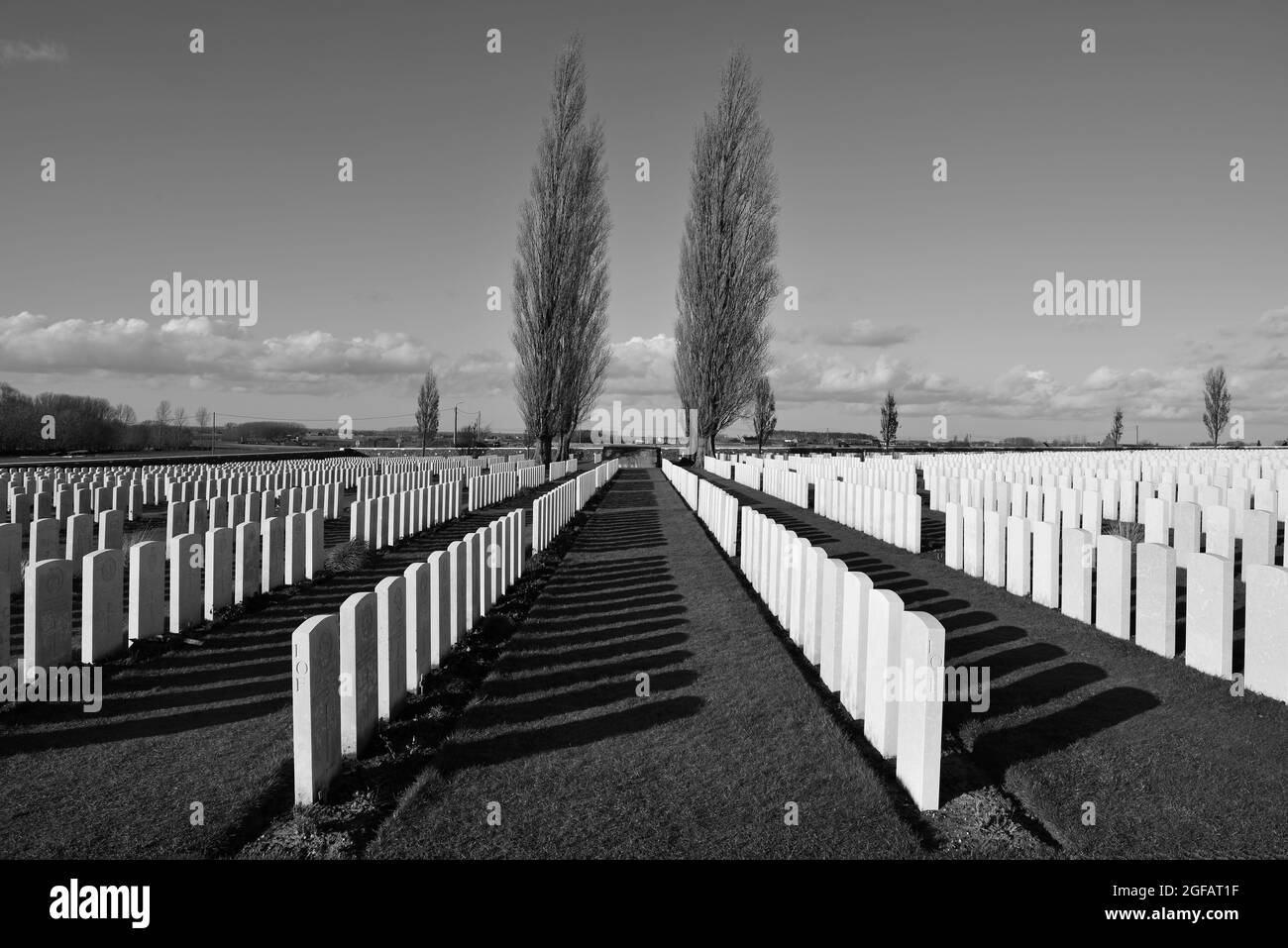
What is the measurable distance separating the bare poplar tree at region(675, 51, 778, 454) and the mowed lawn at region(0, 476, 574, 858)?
112 feet

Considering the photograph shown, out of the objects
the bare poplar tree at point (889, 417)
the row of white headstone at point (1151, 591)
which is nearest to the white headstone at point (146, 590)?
the row of white headstone at point (1151, 591)

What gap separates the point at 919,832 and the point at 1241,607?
18.9ft

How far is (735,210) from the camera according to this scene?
37781 mm

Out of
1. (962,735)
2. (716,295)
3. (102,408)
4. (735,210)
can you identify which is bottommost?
(962,735)

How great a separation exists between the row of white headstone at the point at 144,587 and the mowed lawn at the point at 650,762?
2940 mm

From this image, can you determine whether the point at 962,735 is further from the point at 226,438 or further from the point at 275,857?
the point at 226,438

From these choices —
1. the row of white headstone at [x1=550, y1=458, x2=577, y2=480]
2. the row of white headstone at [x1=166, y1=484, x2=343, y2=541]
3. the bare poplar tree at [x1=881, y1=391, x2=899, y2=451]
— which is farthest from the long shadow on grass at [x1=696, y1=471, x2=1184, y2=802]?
the bare poplar tree at [x1=881, y1=391, x2=899, y2=451]

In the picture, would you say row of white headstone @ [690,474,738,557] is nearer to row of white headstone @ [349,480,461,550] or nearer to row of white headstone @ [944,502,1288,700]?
row of white headstone @ [944,502,1288,700]

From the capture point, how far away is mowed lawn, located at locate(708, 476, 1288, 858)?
10.2 ft

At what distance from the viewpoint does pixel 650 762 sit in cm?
376

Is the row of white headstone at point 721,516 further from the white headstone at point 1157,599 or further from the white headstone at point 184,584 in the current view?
the white headstone at point 184,584

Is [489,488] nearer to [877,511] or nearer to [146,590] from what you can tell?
[877,511]
